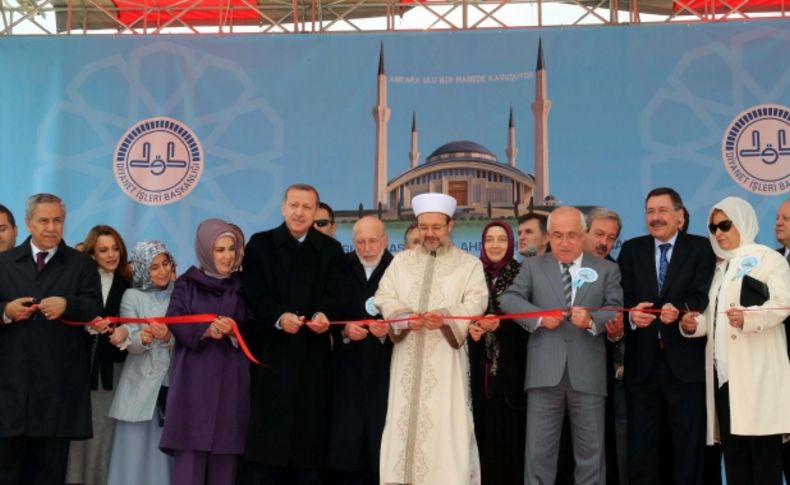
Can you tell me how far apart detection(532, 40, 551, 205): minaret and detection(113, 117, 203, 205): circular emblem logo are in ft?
9.66

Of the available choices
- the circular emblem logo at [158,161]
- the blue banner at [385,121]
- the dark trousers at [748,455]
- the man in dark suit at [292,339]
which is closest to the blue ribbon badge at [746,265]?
the dark trousers at [748,455]

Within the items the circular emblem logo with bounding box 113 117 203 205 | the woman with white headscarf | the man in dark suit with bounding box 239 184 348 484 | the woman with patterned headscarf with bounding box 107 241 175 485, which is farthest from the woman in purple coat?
the circular emblem logo with bounding box 113 117 203 205

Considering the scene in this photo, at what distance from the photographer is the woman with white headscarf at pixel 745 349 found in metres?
Result: 4.35

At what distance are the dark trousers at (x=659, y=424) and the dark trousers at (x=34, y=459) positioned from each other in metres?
3.05

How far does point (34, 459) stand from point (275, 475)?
4.29 ft

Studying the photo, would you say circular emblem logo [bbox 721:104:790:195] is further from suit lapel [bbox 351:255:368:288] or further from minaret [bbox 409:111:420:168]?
suit lapel [bbox 351:255:368:288]

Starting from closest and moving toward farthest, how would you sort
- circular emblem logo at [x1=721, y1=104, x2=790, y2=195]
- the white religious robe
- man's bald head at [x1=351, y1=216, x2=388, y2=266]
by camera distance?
the white religious robe → man's bald head at [x1=351, y1=216, x2=388, y2=266] → circular emblem logo at [x1=721, y1=104, x2=790, y2=195]

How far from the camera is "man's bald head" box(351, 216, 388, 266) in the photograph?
16.9 feet

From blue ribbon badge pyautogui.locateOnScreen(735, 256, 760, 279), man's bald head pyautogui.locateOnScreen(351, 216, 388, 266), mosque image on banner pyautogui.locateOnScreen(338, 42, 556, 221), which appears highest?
mosque image on banner pyautogui.locateOnScreen(338, 42, 556, 221)

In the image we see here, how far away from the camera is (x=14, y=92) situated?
7988 mm

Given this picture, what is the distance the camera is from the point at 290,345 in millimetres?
4793

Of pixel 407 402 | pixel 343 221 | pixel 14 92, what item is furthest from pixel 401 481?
pixel 14 92

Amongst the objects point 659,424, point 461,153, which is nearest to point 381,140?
point 461,153

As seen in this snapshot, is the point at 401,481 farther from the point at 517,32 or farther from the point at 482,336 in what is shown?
the point at 517,32
